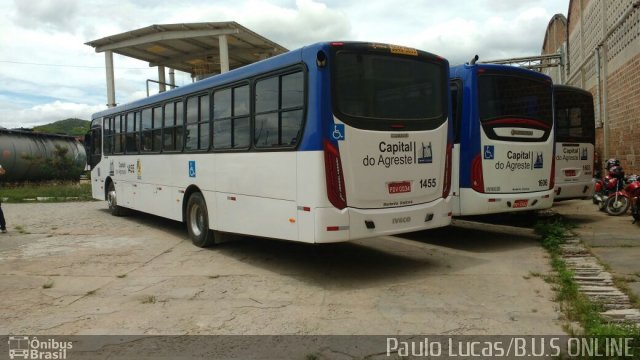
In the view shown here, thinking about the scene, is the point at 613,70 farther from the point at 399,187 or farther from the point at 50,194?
the point at 50,194

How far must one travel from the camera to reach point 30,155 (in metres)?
24.4

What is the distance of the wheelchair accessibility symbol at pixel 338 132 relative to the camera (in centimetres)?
592

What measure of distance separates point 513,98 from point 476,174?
1.43 metres

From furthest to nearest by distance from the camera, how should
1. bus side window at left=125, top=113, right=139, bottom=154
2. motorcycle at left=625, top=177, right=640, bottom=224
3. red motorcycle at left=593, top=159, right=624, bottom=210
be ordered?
1. bus side window at left=125, top=113, right=139, bottom=154
2. red motorcycle at left=593, top=159, right=624, bottom=210
3. motorcycle at left=625, top=177, right=640, bottom=224

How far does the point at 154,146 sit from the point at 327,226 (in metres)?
5.69

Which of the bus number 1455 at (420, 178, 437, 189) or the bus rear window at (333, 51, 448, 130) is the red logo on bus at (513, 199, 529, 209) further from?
the bus rear window at (333, 51, 448, 130)

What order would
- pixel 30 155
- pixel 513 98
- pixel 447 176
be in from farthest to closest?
pixel 30 155
pixel 513 98
pixel 447 176

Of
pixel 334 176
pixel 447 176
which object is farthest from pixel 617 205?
pixel 334 176

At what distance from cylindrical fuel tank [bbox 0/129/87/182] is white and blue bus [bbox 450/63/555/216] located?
70.9 feet

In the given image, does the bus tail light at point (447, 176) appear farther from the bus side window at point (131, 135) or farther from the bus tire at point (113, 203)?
the bus tire at point (113, 203)

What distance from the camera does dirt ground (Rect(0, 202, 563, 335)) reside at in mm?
4891

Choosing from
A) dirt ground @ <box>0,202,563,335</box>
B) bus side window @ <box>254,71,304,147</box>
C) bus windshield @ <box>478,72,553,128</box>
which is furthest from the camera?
bus windshield @ <box>478,72,553,128</box>

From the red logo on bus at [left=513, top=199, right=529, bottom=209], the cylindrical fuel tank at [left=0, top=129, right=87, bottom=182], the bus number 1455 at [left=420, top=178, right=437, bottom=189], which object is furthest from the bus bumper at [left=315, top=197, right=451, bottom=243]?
the cylindrical fuel tank at [left=0, top=129, right=87, bottom=182]

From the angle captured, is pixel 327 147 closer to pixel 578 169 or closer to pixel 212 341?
pixel 212 341
